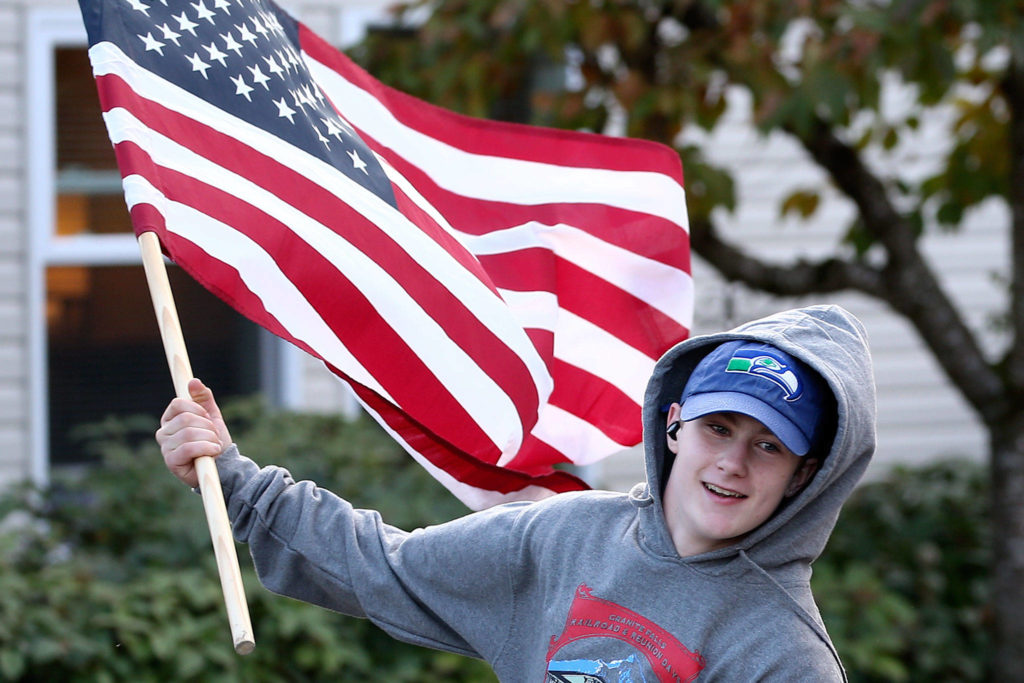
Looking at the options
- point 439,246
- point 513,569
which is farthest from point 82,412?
point 513,569

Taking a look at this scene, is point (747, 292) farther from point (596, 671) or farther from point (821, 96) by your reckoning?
point (596, 671)

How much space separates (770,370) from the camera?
6.33 ft

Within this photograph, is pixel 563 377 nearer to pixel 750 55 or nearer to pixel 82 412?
pixel 750 55

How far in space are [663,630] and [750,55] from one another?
277cm

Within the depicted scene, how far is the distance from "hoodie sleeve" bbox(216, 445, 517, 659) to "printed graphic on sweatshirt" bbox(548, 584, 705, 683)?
0.18 m

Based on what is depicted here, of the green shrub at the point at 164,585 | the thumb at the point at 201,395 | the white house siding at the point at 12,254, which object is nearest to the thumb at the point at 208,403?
the thumb at the point at 201,395

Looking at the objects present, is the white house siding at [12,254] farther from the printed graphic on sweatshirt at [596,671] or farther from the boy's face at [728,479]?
the boy's face at [728,479]

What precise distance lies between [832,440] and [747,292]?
3.97 meters

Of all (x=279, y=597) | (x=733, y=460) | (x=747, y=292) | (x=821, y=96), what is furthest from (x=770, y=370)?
(x=747, y=292)

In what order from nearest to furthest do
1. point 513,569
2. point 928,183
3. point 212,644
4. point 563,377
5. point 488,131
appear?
point 513,569, point 563,377, point 488,131, point 212,644, point 928,183

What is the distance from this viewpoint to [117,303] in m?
6.00

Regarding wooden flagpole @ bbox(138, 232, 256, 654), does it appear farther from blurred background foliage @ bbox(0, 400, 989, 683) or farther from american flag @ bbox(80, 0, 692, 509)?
blurred background foliage @ bbox(0, 400, 989, 683)

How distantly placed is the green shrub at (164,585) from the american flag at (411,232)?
184 centimetres

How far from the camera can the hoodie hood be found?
1.94m
